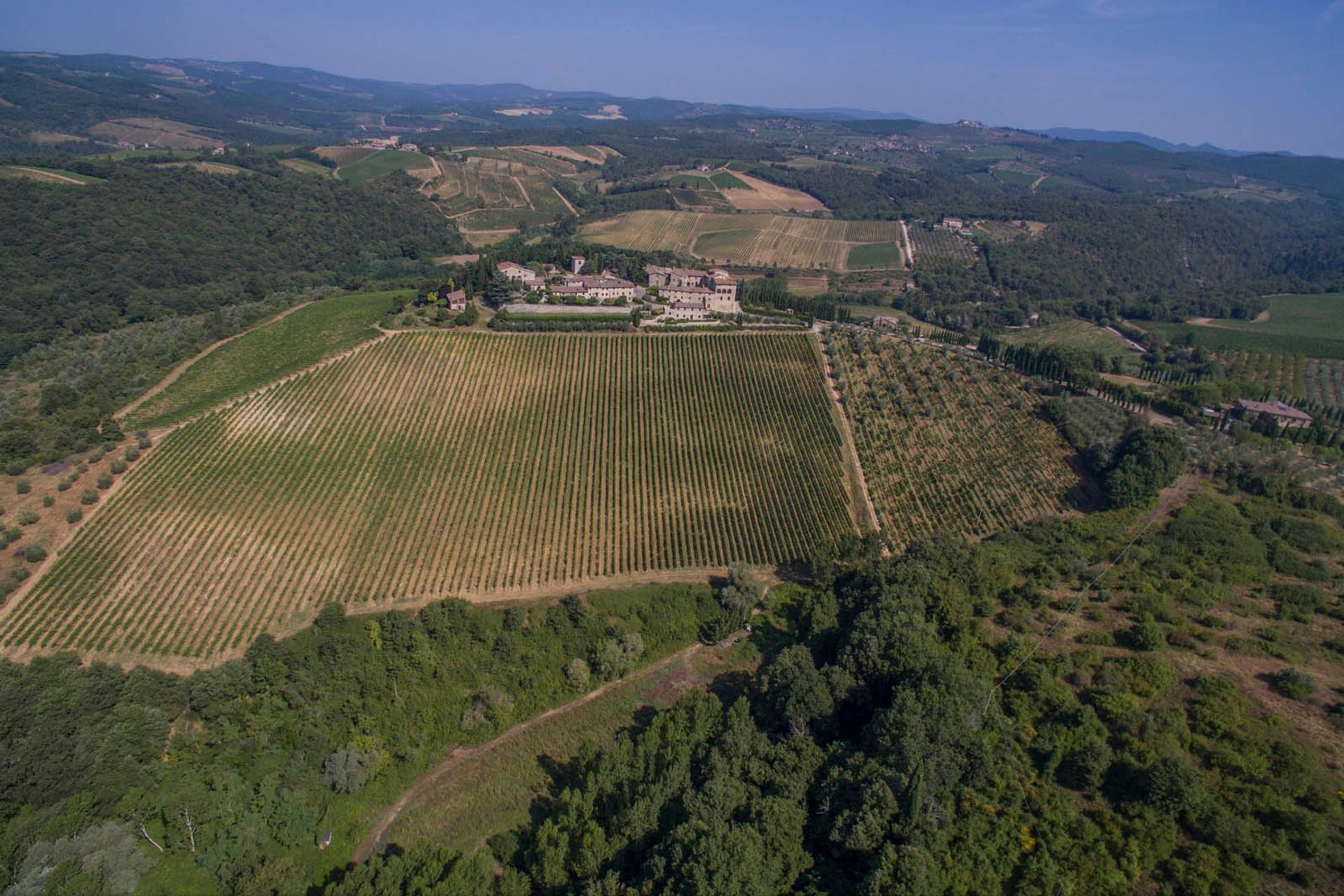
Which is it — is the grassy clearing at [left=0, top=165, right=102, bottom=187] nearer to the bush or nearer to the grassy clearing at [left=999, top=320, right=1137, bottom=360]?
the grassy clearing at [left=999, top=320, right=1137, bottom=360]

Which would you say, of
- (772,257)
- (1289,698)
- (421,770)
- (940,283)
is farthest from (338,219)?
(1289,698)

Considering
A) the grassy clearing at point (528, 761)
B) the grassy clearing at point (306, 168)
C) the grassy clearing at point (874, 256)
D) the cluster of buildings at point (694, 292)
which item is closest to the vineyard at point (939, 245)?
the grassy clearing at point (874, 256)

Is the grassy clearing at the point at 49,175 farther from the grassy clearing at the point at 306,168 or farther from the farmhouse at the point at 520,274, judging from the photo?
the farmhouse at the point at 520,274

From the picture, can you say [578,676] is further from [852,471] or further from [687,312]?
[687,312]

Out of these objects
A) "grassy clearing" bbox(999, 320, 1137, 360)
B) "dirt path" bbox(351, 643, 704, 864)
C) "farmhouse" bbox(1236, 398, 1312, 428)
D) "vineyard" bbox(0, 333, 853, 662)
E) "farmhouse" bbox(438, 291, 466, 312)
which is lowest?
"dirt path" bbox(351, 643, 704, 864)

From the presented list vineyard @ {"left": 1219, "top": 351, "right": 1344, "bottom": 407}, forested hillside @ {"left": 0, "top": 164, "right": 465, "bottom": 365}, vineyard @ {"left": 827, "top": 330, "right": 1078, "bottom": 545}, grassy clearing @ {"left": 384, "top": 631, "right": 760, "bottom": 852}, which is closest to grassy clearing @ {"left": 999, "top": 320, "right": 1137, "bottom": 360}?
vineyard @ {"left": 1219, "top": 351, "right": 1344, "bottom": 407}
